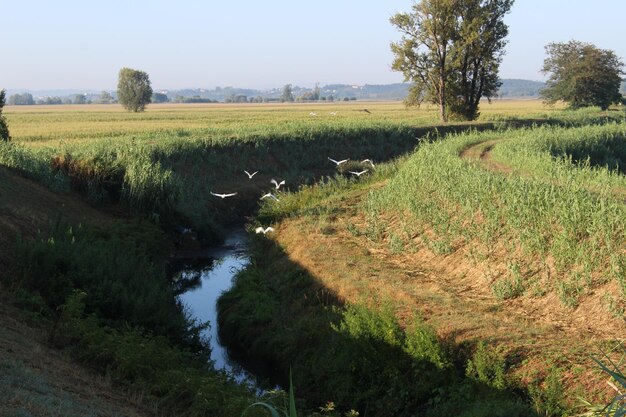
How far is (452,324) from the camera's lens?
14016 mm

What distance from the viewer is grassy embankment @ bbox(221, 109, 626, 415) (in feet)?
40.4

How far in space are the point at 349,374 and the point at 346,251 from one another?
697 cm

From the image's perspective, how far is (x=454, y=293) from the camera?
15.8 metres

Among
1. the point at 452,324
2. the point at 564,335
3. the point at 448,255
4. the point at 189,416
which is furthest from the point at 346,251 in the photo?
the point at 189,416

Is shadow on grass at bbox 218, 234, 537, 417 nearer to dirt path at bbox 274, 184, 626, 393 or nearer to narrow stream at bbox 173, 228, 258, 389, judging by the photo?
narrow stream at bbox 173, 228, 258, 389

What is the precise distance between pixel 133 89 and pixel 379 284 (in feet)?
337

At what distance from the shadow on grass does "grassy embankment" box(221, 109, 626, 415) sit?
3 centimetres

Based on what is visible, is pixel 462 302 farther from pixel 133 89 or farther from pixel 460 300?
pixel 133 89

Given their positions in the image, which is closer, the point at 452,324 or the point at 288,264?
the point at 452,324

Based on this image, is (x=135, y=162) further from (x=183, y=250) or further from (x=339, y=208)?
(x=339, y=208)

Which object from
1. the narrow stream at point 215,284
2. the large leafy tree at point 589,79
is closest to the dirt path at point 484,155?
the narrow stream at point 215,284

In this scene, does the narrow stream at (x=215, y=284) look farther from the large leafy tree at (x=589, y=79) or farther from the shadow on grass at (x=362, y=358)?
the large leafy tree at (x=589, y=79)

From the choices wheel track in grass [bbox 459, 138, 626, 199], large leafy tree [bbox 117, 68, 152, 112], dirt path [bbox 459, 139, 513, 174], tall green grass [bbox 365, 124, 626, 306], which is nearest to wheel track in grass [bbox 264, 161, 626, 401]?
tall green grass [bbox 365, 124, 626, 306]

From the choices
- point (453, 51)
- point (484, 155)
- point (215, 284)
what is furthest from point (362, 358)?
point (453, 51)
